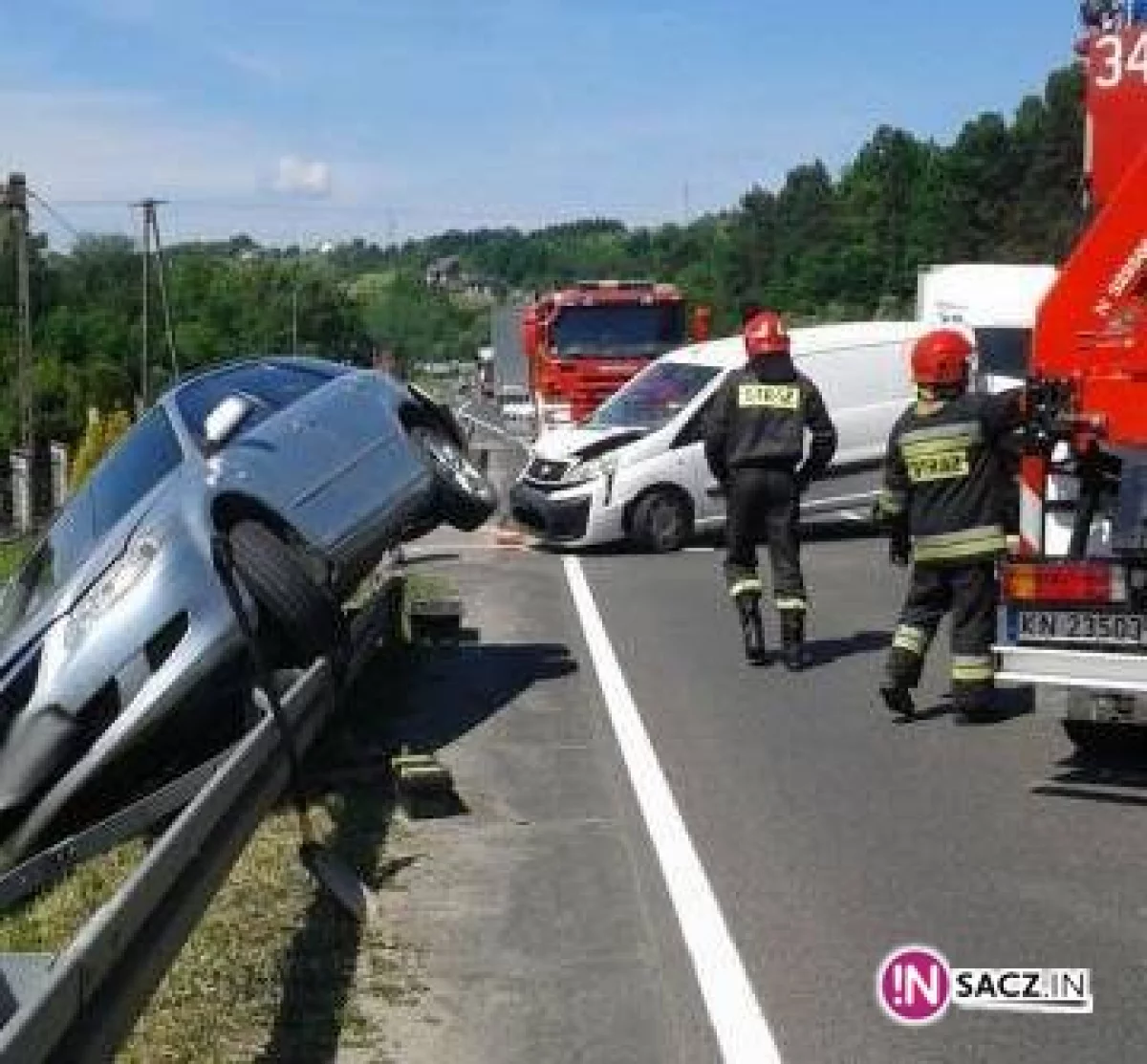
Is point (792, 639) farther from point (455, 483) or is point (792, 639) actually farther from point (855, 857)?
point (855, 857)

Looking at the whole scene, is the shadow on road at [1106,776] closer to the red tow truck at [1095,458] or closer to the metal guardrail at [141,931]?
the red tow truck at [1095,458]

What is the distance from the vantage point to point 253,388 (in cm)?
962

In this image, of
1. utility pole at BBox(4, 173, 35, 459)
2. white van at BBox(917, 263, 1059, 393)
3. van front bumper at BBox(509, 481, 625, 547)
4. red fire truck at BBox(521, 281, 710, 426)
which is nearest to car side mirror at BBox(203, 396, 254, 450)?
van front bumper at BBox(509, 481, 625, 547)

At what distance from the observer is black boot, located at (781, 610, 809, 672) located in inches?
432

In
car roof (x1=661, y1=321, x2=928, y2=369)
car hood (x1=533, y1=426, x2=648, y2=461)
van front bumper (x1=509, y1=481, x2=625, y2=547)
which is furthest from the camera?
car roof (x1=661, y1=321, x2=928, y2=369)

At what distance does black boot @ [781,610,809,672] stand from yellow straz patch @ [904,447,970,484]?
193cm

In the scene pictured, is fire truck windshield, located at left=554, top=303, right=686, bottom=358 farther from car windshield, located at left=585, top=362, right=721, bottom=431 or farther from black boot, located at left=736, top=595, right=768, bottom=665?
black boot, located at left=736, top=595, right=768, bottom=665

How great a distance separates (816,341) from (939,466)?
33.7ft

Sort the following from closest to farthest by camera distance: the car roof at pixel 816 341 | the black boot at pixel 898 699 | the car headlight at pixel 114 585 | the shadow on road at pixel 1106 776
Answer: the car headlight at pixel 114 585, the shadow on road at pixel 1106 776, the black boot at pixel 898 699, the car roof at pixel 816 341

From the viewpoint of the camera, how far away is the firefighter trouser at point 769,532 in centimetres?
1097

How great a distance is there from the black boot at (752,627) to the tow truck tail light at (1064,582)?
318 cm

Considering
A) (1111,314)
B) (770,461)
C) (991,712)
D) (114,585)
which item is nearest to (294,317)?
(770,461)

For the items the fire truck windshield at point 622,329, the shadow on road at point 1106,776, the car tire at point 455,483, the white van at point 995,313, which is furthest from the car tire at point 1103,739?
the fire truck windshield at point 622,329

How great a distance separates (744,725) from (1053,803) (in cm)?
201
